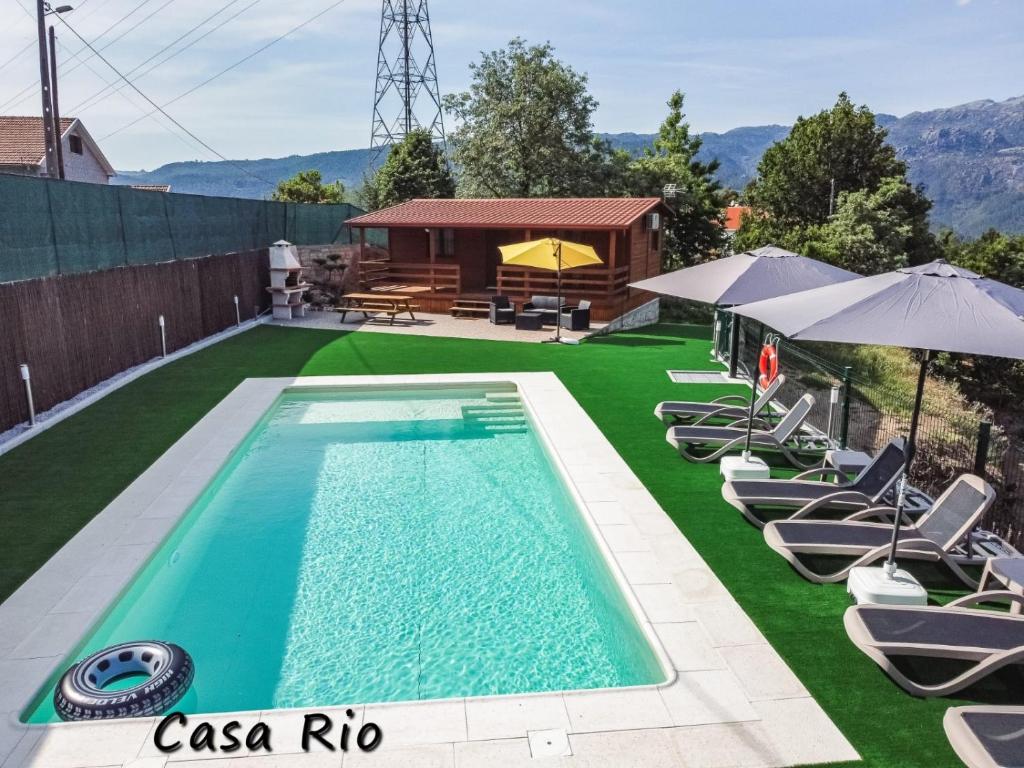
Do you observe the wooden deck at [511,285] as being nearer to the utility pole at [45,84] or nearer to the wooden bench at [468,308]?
the wooden bench at [468,308]

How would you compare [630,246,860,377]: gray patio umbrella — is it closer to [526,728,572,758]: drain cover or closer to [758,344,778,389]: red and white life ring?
[758,344,778,389]: red and white life ring

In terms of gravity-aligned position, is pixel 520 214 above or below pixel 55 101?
below

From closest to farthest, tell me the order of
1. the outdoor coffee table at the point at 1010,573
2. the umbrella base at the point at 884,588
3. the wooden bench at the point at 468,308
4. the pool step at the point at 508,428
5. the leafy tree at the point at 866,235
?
the outdoor coffee table at the point at 1010,573
the umbrella base at the point at 884,588
the pool step at the point at 508,428
the wooden bench at the point at 468,308
the leafy tree at the point at 866,235

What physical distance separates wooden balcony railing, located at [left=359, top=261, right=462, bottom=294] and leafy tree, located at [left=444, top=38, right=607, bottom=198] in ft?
42.1

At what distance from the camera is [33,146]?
37.7 metres

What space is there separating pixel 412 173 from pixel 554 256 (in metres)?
27.6

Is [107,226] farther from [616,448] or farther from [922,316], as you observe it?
[922,316]

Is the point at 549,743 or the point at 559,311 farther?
the point at 559,311

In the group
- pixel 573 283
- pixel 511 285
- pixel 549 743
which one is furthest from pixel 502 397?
pixel 511 285

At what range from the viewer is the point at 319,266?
25078 mm

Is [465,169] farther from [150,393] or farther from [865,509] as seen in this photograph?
[865,509]

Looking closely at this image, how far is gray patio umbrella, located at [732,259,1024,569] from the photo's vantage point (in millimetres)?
5172

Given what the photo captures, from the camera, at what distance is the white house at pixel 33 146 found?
3684 cm

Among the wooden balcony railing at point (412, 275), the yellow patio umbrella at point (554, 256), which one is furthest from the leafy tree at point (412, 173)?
the yellow patio umbrella at point (554, 256)
